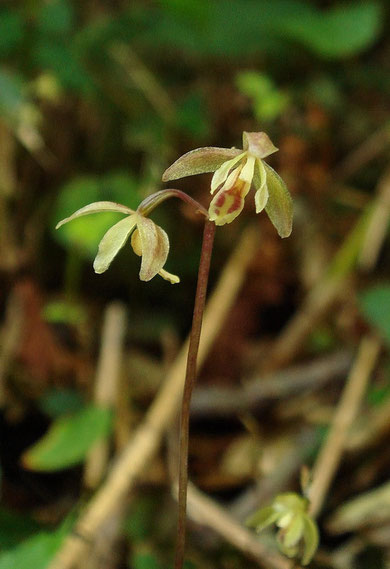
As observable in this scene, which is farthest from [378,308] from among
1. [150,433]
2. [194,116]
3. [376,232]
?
[194,116]

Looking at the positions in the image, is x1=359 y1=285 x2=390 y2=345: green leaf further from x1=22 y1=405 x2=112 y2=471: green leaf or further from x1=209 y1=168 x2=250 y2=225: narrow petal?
x1=209 y1=168 x2=250 y2=225: narrow petal

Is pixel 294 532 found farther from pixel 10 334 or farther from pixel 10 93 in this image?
pixel 10 93

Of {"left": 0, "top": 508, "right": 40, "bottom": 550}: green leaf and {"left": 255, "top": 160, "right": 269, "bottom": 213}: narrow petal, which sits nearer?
{"left": 255, "top": 160, "right": 269, "bottom": 213}: narrow petal

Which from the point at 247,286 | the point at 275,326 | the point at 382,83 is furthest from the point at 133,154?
the point at 382,83

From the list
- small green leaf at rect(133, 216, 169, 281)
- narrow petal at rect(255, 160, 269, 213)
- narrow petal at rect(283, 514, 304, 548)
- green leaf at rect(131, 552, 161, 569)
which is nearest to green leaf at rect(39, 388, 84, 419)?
green leaf at rect(131, 552, 161, 569)

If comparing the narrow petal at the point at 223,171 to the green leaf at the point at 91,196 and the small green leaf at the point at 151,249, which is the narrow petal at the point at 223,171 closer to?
the small green leaf at the point at 151,249

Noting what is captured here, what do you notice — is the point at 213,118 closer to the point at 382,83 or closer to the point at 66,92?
the point at 66,92

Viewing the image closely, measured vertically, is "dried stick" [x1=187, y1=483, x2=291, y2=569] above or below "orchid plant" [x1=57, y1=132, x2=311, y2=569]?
below
